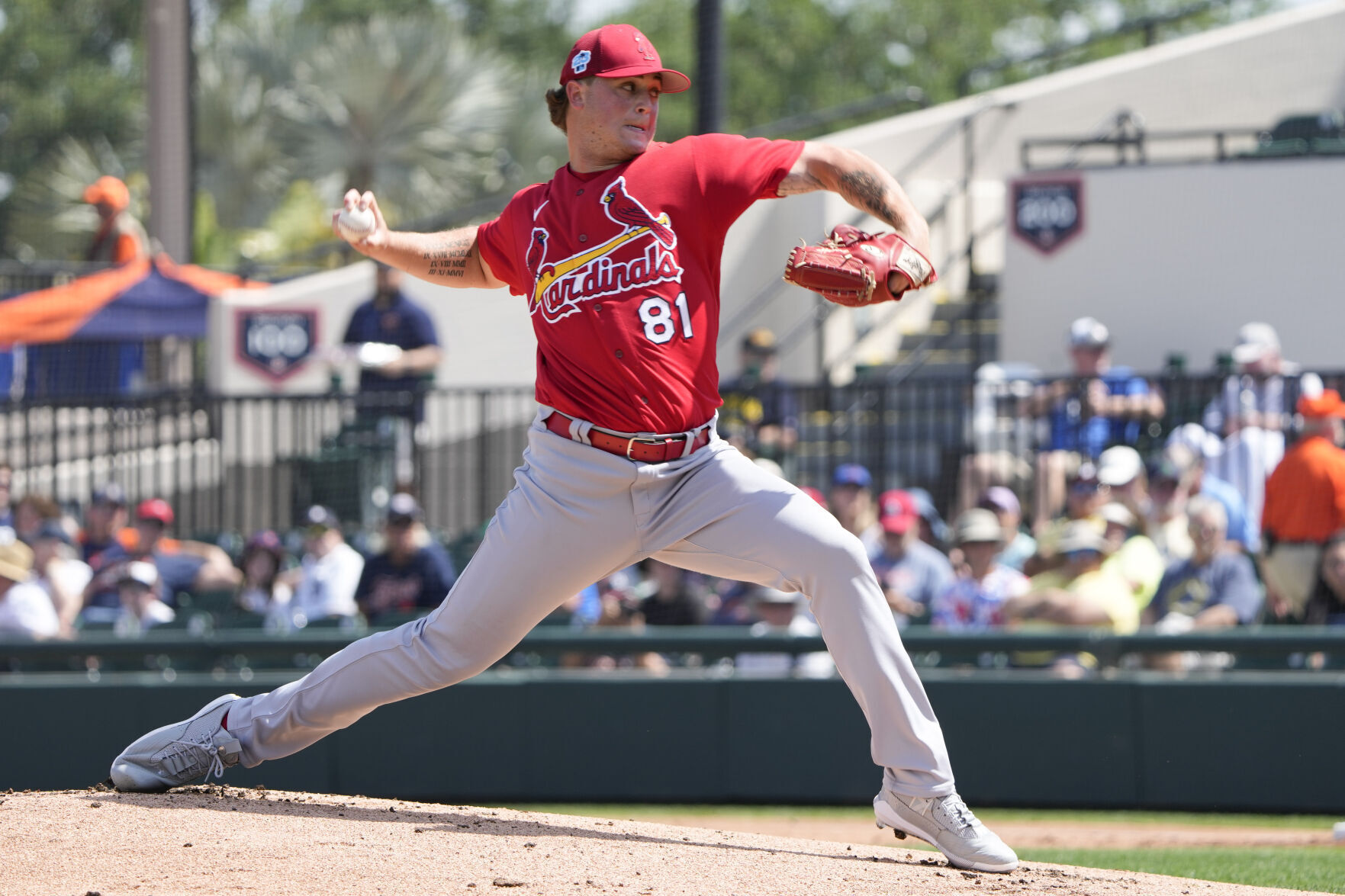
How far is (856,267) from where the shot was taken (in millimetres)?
3732

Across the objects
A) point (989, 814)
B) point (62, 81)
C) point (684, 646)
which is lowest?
point (989, 814)

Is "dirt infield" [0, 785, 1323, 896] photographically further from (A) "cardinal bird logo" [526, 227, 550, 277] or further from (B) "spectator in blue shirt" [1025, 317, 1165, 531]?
(B) "spectator in blue shirt" [1025, 317, 1165, 531]

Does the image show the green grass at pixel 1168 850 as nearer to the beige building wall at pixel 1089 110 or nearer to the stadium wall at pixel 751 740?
the stadium wall at pixel 751 740

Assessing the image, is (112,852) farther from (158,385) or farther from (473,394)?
(158,385)

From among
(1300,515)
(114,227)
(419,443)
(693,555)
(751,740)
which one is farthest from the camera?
(114,227)

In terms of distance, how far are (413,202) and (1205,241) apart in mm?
17331

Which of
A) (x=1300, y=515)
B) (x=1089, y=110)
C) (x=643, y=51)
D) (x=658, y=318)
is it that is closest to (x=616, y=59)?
(x=643, y=51)

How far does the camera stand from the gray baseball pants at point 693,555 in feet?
13.4

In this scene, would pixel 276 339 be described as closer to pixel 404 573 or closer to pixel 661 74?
pixel 404 573

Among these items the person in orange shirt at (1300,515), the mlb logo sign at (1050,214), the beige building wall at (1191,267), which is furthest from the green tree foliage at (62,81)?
the person in orange shirt at (1300,515)

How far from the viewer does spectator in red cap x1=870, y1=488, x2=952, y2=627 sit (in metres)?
8.77

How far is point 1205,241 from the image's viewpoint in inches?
516

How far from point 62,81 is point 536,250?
3800cm

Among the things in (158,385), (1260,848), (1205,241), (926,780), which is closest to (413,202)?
(158,385)
